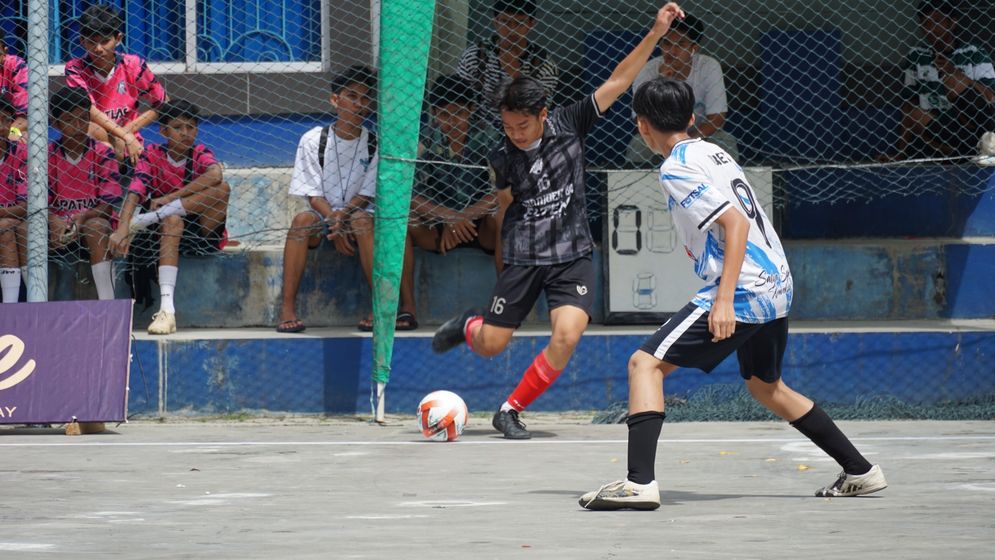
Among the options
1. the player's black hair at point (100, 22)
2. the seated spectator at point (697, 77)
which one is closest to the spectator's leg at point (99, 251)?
the player's black hair at point (100, 22)

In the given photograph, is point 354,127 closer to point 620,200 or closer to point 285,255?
point 285,255

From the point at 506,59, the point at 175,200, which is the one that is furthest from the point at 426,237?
the point at 175,200

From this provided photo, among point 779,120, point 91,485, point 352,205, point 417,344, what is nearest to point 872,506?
point 91,485

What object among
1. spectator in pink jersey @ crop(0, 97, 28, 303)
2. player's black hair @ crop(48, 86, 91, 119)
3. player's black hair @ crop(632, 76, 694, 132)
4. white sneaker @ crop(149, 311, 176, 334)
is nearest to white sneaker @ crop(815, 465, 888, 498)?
player's black hair @ crop(632, 76, 694, 132)

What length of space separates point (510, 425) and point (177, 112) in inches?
127

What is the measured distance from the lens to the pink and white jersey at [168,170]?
9734mm

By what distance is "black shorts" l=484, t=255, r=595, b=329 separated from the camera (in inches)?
313

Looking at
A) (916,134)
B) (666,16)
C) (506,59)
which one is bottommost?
(916,134)

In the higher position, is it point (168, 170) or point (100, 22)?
point (100, 22)

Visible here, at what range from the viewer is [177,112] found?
9.88 m

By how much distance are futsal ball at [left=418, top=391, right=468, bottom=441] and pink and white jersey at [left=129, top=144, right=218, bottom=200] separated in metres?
2.59

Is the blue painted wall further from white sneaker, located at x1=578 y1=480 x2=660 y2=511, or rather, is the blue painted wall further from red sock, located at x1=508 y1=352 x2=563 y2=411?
white sneaker, located at x1=578 y1=480 x2=660 y2=511

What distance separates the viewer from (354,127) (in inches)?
381

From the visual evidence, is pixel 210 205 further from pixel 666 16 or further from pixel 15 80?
pixel 666 16
